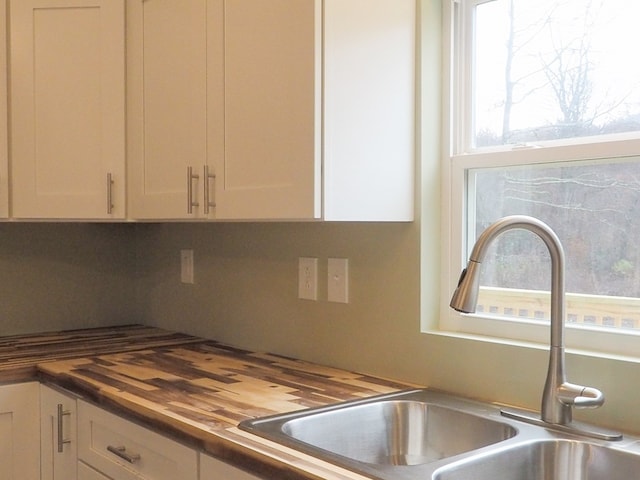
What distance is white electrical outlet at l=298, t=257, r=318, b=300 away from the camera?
211 centimetres

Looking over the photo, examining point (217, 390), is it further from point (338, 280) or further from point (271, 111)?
point (271, 111)

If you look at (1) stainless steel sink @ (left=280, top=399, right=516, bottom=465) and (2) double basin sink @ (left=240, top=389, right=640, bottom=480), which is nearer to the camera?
(2) double basin sink @ (left=240, top=389, right=640, bottom=480)

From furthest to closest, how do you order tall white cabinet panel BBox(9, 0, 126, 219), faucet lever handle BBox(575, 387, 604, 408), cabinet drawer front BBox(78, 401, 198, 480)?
tall white cabinet panel BBox(9, 0, 126, 219) < cabinet drawer front BBox(78, 401, 198, 480) < faucet lever handle BBox(575, 387, 604, 408)

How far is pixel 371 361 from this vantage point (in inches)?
77.3

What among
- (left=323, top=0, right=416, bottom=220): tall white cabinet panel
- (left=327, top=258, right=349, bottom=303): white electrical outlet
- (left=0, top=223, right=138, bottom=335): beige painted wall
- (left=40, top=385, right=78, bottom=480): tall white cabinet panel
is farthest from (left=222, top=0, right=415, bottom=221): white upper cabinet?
(left=0, top=223, right=138, bottom=335): beige painted wall

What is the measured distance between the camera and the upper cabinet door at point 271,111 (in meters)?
1.66

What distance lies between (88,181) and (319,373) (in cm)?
94

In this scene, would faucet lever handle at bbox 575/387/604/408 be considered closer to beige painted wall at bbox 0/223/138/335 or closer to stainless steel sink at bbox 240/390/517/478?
stainless steel sink at bbox 240/390/517/478

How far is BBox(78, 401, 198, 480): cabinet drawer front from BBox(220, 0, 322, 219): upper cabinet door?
554mm

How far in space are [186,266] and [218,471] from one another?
132 cm

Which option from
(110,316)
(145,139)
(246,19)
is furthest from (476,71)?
(110,316)

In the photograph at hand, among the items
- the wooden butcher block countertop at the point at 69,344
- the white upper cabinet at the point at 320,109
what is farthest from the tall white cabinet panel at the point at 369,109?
the wooden butcher block countertop at the point at 69,344

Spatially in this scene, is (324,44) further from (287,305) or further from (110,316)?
(110,316)

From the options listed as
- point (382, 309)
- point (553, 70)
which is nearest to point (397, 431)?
point (382, 309)
